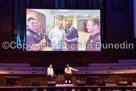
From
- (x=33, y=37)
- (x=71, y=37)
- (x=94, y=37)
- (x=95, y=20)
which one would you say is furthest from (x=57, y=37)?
(x=95, y=20)

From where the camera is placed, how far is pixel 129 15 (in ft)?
44.5

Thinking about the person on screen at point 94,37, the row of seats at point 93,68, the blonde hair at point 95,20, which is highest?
the blonde hair at point 95,20

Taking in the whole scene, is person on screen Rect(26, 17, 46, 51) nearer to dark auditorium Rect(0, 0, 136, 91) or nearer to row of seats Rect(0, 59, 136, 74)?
dark auditorium Rect(0, 0, 136, 91)

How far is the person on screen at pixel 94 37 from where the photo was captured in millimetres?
13062

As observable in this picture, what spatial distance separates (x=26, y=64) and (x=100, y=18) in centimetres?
437

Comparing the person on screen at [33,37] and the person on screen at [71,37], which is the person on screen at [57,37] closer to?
the person on screen at [71,37]

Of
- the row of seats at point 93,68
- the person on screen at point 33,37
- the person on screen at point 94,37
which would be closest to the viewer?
the row of seats at point 93,68

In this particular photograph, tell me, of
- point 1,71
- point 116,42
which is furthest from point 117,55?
point 1,71

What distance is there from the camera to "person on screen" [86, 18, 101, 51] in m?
13.1

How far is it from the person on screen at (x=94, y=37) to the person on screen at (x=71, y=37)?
0.63 m

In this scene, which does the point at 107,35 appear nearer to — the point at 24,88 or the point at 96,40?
the point at 96,40

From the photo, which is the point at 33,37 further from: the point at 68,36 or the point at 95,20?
the point at 95,20

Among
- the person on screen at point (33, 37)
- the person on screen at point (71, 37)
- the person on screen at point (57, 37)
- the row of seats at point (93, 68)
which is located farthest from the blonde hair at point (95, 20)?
the person on screen at point (33, 37)

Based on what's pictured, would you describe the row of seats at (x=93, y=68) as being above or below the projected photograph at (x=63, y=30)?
below
